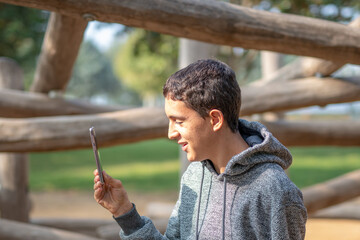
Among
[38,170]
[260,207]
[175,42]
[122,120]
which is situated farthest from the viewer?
[38,170]

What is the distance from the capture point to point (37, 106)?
184 inches

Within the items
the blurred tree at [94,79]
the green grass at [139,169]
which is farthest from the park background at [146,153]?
the blurred tree at [94,79]

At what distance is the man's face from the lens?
1.62 metres

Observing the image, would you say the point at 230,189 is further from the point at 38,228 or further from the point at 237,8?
the point at 38,228

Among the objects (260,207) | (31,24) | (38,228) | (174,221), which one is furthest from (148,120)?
(31,24)

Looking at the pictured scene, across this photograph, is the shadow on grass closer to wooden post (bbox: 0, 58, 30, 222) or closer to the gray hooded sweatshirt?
wooden post (bbox: 0, 58, 30, 222)

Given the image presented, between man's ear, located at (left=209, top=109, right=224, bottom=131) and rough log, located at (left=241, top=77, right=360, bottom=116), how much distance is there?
99.3 inches

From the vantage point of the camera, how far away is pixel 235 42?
2703mm

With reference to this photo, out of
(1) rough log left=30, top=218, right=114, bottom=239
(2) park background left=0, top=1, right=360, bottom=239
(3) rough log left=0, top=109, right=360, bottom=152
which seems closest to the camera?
(3) rough log left=0, top=109, right=360, bottom=152

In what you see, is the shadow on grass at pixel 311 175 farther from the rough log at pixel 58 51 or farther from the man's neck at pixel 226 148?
the man's neck at pixel 226 148

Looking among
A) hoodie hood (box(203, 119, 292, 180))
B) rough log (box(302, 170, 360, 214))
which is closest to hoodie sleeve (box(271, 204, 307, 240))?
hoodie hood (box(203, 119, 292, 180))

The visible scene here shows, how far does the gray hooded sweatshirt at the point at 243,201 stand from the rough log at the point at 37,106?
3.14m

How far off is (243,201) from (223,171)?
0.47 feet

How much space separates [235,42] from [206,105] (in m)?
1.20
